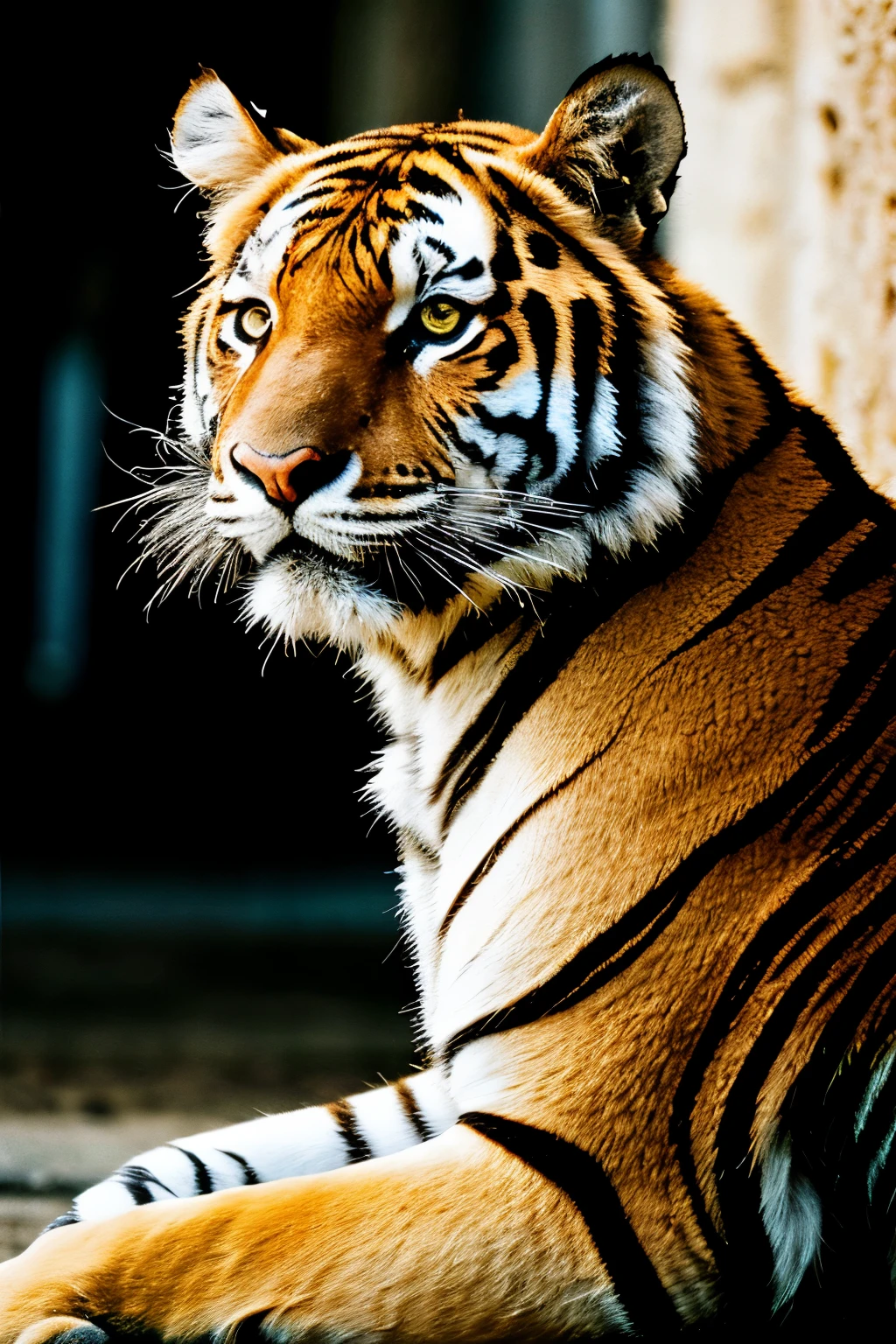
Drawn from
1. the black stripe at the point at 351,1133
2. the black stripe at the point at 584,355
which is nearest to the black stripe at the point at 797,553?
the black stripe at the point at 584,355

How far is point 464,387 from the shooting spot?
61.3 inches

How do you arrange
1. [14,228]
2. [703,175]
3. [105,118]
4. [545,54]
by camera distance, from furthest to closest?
[14,228], [105,118], [545,54], [703,175]

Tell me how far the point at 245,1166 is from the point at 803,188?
2140mm

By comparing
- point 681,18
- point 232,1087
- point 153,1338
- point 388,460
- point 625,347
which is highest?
point 681,18

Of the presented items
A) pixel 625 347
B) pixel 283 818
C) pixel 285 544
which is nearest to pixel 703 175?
pixel 625 347

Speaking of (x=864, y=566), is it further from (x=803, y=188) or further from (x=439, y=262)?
(x=803, y=188)

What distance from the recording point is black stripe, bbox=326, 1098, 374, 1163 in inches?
70.6

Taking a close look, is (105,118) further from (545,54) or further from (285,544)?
(285,544)

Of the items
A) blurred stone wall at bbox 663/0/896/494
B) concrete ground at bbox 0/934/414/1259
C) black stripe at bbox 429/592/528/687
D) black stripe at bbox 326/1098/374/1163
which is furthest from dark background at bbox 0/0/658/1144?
black stripe at bbox 429/592/528/687

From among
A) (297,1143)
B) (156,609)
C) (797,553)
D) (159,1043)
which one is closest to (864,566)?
(797,553)

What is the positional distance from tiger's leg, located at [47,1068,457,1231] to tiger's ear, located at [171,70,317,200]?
3.69ft

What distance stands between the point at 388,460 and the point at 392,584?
0.14m

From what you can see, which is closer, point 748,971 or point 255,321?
point 748,971

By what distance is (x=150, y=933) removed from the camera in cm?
502
